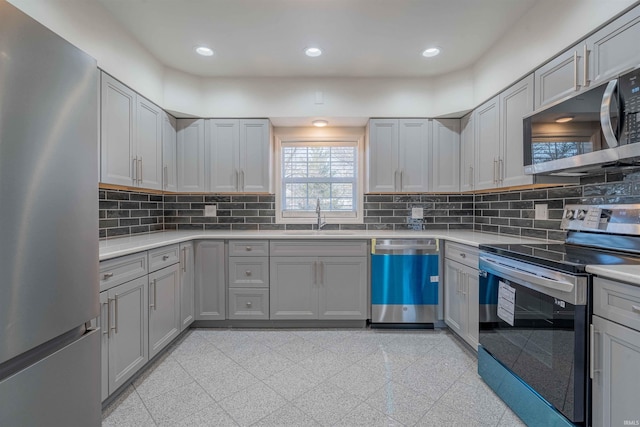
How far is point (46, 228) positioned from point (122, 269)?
1.07 m

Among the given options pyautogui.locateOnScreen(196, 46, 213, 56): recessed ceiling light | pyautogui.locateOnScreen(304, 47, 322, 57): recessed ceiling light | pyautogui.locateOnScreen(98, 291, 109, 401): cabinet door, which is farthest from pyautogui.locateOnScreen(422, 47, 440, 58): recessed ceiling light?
pyautogui.locateOnScreen(98, 291, 109, 401): cabinet door

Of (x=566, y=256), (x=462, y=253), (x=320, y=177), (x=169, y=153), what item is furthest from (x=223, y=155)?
(x=566, y=256)

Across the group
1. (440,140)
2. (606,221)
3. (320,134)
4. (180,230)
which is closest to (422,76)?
(440,140)

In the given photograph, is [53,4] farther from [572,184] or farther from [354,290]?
[572,184]

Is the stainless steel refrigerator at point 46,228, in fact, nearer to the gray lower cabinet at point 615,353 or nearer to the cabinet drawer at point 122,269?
the cabinet drawer at point 122,269

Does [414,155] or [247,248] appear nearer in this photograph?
[247,248]

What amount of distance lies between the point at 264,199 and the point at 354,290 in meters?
1.45

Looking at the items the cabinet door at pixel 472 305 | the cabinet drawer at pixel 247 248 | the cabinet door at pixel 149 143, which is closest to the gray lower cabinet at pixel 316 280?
the cabinet drawer at pixel 247 248

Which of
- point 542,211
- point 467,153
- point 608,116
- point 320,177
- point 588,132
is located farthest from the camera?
point 320,177

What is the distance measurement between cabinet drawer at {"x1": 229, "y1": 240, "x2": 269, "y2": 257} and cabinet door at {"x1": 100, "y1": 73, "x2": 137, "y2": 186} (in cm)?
97

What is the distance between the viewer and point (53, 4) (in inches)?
62.9

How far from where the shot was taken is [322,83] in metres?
2.90

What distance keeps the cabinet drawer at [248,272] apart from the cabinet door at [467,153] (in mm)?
2114

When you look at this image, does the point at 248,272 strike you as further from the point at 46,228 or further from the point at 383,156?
the point at 46,228
